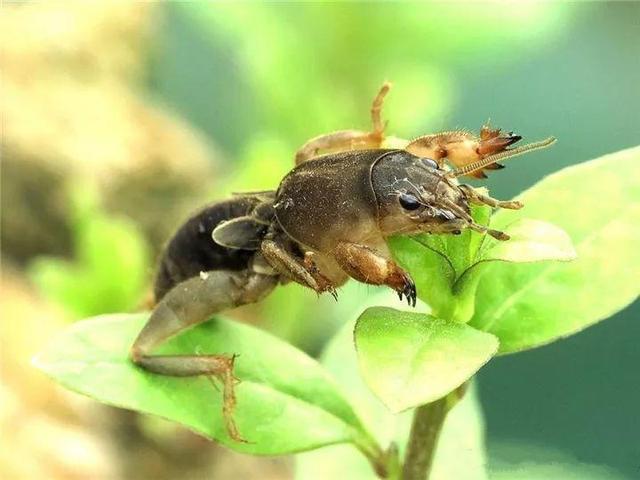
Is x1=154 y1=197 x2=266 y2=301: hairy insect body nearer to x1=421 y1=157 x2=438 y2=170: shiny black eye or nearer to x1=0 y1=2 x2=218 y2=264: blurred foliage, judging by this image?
x1=421 y1=157 x2=438 y2=170: shiny black eye

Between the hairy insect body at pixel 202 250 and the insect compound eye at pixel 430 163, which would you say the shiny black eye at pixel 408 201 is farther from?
the hairy insect body at pixel 202 250

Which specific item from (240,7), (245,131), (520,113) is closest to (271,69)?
(240,7)

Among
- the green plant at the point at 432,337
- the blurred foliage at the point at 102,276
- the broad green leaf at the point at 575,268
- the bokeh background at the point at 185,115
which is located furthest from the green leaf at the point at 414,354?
the blurred foliage at the point at 102,276

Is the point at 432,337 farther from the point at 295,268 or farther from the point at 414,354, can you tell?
the point at 295,268

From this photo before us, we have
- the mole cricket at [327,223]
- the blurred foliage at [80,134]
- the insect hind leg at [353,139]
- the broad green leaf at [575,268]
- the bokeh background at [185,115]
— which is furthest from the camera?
the blurred foliage at [80,134]

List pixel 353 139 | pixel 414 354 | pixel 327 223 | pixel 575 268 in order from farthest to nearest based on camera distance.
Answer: pixel 353 139 → pixel 327 223 → pixel 575 268 → pixel 414 354

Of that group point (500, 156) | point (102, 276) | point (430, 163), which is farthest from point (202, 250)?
point (102, 276)

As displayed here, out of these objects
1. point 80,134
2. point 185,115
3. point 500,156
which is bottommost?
point 500,156
